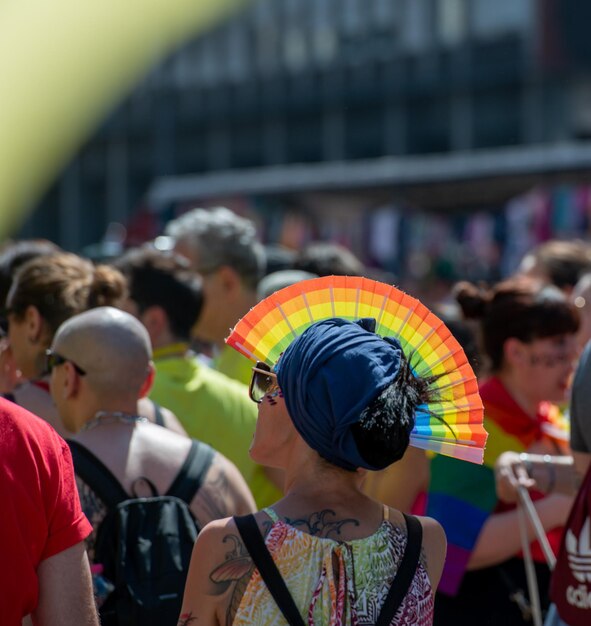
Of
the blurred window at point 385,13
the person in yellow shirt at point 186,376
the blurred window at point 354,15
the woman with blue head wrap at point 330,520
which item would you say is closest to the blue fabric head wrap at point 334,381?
the woman with blue head wrap at point 330,520

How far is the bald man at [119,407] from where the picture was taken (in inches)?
130

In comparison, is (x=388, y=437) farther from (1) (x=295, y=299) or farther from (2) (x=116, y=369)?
(2) (x=116, y=369)

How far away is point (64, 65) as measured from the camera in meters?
36.5

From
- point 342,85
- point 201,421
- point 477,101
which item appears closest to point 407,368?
point 201,421

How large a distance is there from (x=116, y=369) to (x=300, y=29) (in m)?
40.4

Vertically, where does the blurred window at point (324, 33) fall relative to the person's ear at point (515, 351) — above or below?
above

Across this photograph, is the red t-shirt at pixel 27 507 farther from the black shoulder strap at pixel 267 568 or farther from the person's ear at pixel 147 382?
the person's ear at pixel 147 382

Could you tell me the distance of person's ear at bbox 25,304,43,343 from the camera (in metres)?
4.06

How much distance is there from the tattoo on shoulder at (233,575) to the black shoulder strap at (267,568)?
0.7 inches

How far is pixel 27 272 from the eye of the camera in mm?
4125

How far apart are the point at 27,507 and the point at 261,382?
56cm

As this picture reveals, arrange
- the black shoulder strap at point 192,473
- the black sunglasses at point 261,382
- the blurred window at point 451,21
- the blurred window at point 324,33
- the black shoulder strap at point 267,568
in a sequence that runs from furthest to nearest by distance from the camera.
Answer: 1. the blurred window at point 324,33
2. the blurred window at point 451,21
3. the black shoulder strap at point 192,473
4. the black sunglasses at point 261,382
5. the black shoulder strap at point 267,568

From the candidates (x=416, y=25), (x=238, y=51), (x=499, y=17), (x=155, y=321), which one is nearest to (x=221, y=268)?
(x=155, y=321)

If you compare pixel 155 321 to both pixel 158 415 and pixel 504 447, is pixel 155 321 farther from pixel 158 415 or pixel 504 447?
pixel 504 447
